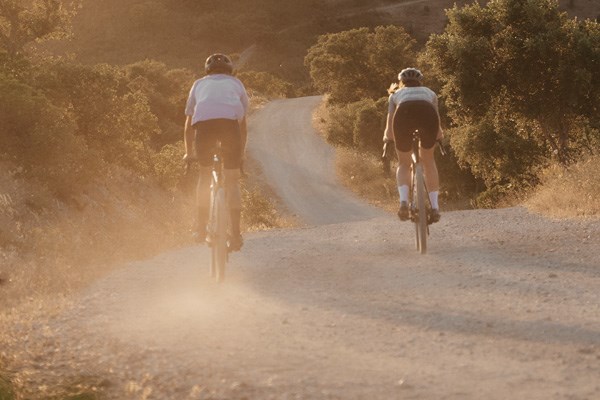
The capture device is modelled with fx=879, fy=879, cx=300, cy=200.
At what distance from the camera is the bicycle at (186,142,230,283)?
930 cm

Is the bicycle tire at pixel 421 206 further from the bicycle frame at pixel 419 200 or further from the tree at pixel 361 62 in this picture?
the tree at pixel 361 62

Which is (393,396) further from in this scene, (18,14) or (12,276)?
(18,14)

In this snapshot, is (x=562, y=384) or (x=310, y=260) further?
(x=310, y=260)

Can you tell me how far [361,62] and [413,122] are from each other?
4355 cm

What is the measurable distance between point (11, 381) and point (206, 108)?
396 cm

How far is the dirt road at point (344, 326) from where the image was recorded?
5.39 m

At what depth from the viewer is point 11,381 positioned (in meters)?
5.97

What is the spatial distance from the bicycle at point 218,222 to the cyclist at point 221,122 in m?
0.08

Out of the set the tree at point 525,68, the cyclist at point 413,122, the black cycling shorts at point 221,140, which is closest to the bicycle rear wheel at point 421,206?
the cyclist at point 413,122

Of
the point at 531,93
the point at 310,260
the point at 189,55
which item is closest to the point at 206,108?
the point at 310,260

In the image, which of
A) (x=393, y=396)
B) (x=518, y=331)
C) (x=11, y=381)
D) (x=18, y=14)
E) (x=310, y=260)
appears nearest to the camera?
(x=393, y=396)

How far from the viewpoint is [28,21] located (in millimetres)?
20250

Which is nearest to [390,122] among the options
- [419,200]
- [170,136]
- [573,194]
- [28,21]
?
[419,200]

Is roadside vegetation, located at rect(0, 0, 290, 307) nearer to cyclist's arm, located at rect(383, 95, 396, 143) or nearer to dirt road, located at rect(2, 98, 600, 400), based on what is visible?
dirt road, located at rect(2, 98, 600, 400)
